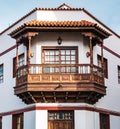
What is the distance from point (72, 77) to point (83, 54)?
5.95 feet

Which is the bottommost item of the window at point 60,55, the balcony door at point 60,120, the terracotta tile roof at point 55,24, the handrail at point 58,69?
the balcony door at point 60,120

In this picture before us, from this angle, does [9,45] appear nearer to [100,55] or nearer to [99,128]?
[100,55]

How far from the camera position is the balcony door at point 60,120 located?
24.5 meters

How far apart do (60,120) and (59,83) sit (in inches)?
84.5

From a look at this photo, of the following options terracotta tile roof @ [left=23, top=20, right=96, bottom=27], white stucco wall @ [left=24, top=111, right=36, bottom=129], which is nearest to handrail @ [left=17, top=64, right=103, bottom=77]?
terracotta tile roof @ [left=23, top=20, right=96, bottom=27]

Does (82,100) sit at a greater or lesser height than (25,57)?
lesser

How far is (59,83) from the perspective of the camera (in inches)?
938

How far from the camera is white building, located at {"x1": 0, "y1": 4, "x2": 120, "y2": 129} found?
23.9 metres

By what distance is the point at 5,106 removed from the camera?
91.3 ft

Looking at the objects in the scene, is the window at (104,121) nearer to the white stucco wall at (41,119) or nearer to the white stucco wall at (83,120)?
the white stucco wall at (83,120)

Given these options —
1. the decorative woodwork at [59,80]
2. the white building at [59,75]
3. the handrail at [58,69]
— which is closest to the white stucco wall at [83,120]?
the white building at [59,75]

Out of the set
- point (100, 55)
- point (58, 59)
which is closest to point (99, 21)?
point (100, 55)

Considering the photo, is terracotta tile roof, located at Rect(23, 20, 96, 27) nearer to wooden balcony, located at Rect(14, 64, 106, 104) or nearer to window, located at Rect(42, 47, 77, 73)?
window, located at Rect(42, 47, 77, 73)

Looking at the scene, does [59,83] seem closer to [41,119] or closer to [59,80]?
[59,80]
